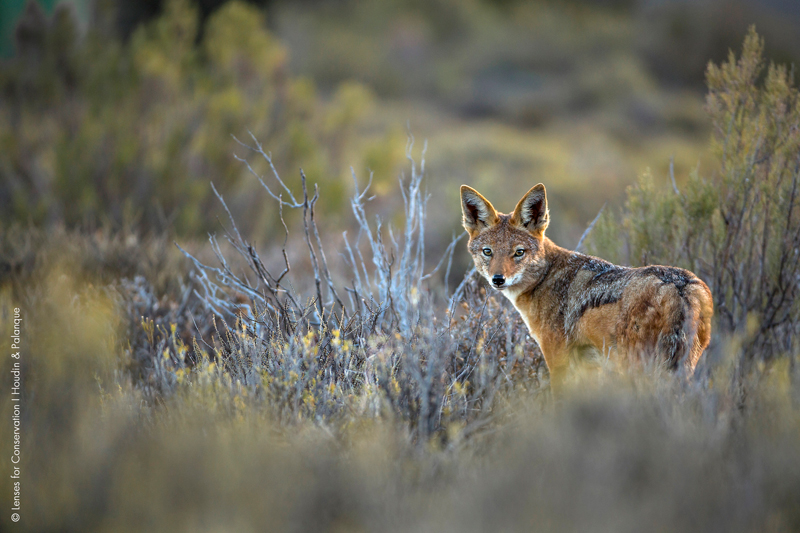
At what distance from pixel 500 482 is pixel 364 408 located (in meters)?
1.11

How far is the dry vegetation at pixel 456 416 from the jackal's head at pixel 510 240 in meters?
0.46

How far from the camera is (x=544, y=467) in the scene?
2311mm

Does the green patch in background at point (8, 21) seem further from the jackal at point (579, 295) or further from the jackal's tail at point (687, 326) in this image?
the jackal's tail at point (687, 326)

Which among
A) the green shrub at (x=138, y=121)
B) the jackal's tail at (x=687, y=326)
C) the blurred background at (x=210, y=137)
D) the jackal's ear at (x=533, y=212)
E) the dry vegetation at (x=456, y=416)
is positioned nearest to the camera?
the dry vegetation at (x=456, y=416)

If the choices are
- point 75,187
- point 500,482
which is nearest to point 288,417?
point 500,482

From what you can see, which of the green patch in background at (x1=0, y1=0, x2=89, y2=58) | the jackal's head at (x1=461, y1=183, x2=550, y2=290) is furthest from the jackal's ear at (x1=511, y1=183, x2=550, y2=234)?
the green patch in background at (x1=0, y1=0, x2=89, y2=58)

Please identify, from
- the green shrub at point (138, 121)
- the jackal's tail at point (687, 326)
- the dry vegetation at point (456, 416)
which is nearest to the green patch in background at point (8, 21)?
the green shrub at point (138, 121)

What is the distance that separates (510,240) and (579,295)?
2.03 ft

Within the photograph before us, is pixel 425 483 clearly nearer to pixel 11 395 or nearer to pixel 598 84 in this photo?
pixel 11 395

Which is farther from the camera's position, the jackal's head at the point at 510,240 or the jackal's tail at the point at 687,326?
the jackal's head at the point at 510,240

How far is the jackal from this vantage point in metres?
3.17

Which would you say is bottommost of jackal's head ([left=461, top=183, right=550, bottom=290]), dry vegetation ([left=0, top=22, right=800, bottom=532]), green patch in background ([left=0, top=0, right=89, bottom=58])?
dry vegetation ([left=0, top=22, right=800, bottom=532])

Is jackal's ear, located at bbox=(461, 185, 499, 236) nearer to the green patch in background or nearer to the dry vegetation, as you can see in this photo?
the dry vegetation

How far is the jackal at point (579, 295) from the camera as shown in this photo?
3172mm
